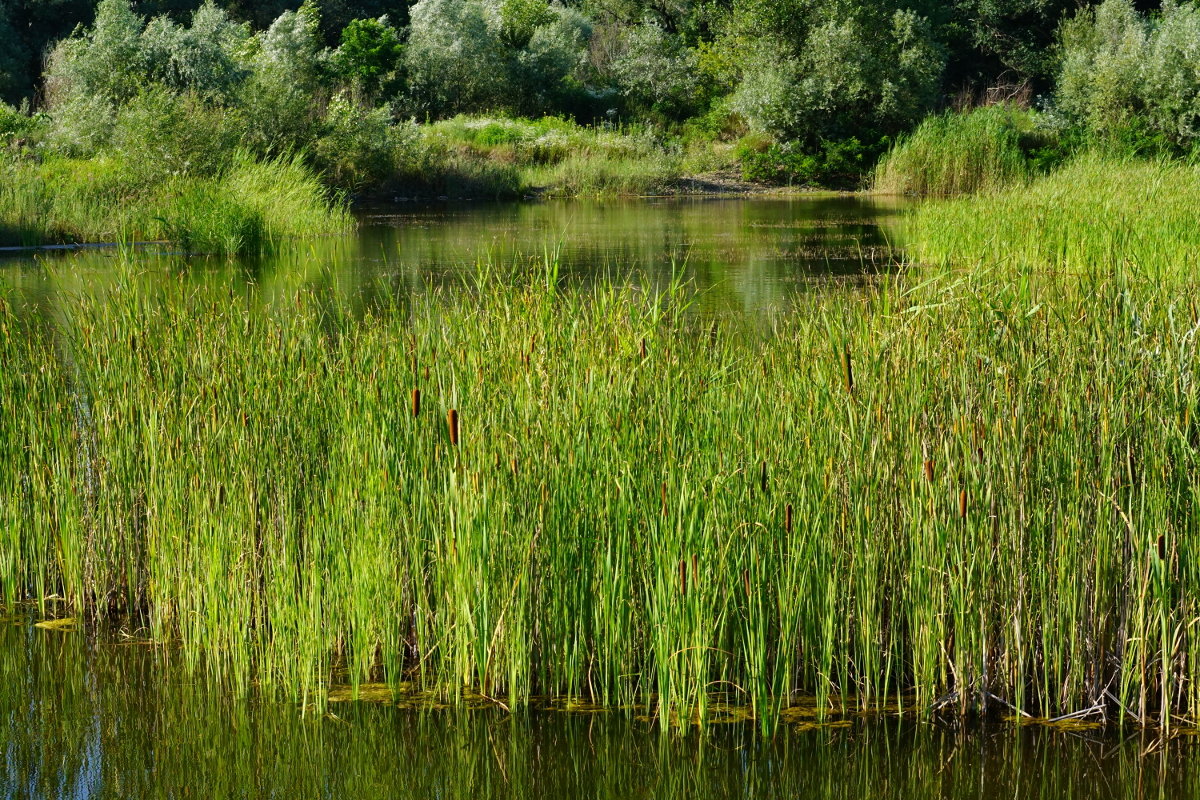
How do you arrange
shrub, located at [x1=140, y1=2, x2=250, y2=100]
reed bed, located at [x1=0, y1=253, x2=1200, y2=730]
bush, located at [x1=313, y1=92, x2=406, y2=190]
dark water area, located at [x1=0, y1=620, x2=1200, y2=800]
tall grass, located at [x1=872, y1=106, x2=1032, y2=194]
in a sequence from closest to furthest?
dark water area, located at [x1=0, y1=620, x2=1200, y2=800] < reed bed, located at [x1=0, y1=253, x2=1200, y2=730] < bush, located at [x1=313, y1=92, x2=406, y2=190] < tall grass, located at [x1=872, y1=106, x2=1032, y2=194] < shrub, located at [x1=140, y1=2, x2=250, y2=100]

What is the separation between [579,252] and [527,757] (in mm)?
10066

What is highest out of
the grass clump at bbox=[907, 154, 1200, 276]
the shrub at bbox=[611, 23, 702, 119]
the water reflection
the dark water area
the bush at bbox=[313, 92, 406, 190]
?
the shrub at bbox=[611, 23, 702, 119]

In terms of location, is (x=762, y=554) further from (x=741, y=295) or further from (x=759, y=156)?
(x=759, y=156)

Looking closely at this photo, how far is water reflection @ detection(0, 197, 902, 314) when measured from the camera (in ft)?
31.9

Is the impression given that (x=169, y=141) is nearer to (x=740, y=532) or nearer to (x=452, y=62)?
(x=452, y=62)

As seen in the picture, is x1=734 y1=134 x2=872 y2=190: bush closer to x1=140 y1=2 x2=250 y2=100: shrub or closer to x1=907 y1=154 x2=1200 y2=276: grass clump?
x1=140 y1=2 x2=250 y2=100: shrub

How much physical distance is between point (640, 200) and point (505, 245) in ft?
27.4

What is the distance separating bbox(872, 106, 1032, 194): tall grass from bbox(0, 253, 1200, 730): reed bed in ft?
54.3

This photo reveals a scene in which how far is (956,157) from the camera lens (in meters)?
20.4

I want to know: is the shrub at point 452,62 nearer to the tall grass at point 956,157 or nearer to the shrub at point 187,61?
the shrub at point 187,61

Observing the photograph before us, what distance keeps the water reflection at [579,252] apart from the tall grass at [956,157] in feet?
4.77

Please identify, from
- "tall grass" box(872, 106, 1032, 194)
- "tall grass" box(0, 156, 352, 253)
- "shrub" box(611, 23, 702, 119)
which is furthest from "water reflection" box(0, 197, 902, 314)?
"shrub" box(611, 23, 702, 119)

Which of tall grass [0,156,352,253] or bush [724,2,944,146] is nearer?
tall grass [0,156,352,253]

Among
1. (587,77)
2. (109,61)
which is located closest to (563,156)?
(109,61)
